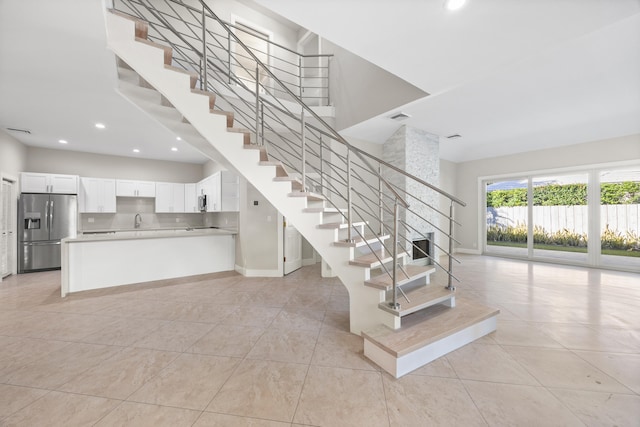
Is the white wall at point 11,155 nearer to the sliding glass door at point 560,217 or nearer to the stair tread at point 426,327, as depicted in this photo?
the stair tread at point 426,327

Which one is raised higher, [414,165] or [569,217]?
[414,165]

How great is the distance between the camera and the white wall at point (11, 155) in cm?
457

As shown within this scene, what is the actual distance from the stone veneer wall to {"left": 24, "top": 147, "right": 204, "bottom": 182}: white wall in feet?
19.6

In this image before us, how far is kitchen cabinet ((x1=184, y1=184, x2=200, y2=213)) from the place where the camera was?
7.03 m

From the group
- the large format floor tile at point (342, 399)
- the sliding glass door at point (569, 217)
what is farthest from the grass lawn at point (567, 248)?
the large format floor tile at point (342, 399)

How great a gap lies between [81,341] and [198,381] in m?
1.53

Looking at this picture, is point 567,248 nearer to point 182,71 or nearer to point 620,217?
point 620,217

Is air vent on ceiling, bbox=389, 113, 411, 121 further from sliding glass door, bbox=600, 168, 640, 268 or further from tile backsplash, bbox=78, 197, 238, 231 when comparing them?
sliding glass door, bbox=600, 168, 640, 268

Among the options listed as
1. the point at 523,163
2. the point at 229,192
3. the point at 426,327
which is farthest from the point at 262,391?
the point at 523,163

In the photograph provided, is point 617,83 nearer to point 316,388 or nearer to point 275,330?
point 316,388

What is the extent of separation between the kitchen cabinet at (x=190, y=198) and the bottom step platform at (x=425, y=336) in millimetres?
6562

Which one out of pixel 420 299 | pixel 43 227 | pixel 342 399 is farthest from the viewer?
pixel 43 227

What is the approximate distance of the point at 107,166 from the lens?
6.36 meters

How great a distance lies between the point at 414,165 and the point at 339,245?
9.97 ft
